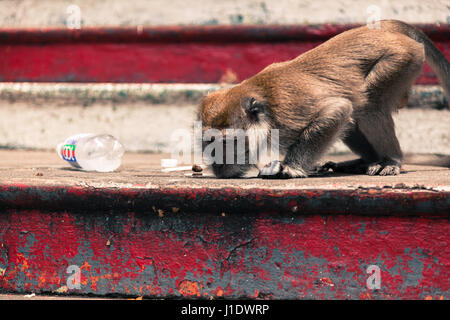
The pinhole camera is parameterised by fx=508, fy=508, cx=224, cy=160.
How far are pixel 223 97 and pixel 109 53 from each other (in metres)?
1.80

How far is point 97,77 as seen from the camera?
3562 mm

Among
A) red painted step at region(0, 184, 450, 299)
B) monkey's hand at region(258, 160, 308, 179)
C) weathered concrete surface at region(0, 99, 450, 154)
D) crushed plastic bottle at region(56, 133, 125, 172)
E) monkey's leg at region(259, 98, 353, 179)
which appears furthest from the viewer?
weathered concrete surface at region(0, 99, 450, 154)

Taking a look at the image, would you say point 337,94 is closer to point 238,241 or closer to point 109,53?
point 238,241

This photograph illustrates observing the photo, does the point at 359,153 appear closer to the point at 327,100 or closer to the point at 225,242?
the point at 327,100

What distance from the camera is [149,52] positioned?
3.53m

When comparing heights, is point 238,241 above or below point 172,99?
below

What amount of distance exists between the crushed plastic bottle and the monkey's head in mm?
547

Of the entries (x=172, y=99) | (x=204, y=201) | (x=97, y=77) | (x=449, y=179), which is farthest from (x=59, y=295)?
(x=97, y=77)

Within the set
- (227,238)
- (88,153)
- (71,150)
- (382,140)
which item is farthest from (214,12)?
(227,238)

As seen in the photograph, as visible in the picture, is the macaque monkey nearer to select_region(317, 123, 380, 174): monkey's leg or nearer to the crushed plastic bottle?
select_region(317, 123, 380, 174): monkey's leg

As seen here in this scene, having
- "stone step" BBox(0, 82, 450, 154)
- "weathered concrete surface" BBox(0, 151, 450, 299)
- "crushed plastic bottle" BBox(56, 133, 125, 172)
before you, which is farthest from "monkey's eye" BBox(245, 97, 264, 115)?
"stone step" BBox(0, 82, 450, 154)

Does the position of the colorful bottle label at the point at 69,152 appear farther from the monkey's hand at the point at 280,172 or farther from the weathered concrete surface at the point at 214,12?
the weathered concrete surface at the point at 214,12

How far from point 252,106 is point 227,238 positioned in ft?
1.96

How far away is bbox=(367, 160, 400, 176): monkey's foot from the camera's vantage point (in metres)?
2.06
